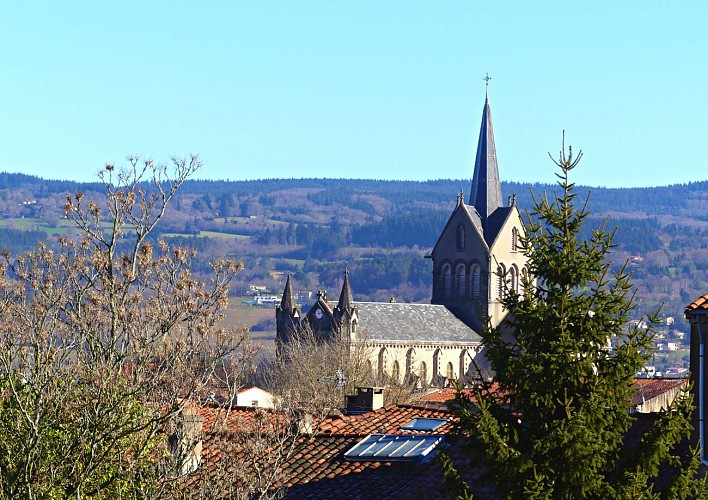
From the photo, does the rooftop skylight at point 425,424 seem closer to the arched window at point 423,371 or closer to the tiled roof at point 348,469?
the tiled roof at point 348,469

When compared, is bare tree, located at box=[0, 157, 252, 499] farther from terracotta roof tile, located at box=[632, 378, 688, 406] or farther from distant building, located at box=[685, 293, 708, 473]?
terracotta roof tile, located at box=[632, 378, 688, 406]

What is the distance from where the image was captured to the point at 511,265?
105 meters

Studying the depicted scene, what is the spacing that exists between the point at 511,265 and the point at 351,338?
53.6ft

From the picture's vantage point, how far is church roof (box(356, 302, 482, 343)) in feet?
331

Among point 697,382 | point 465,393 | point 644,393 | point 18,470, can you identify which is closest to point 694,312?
point 697,382

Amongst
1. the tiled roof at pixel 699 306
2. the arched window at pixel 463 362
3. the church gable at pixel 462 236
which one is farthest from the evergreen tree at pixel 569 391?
the church gable at pixel 462 236

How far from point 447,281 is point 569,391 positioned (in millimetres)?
91121

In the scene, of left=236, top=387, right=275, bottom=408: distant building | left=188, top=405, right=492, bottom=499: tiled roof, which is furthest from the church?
left=188, top=405, right=492, bottom=499: tiled roof

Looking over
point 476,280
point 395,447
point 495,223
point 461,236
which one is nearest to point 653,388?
point 476,280

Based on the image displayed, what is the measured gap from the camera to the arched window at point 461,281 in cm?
10681

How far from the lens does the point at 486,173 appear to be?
10981 cm

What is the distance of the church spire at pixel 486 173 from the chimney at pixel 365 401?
71.4 meters

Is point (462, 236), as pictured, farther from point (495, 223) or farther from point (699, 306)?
point (699, 306)

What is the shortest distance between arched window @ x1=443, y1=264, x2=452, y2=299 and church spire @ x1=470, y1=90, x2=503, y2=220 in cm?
477
